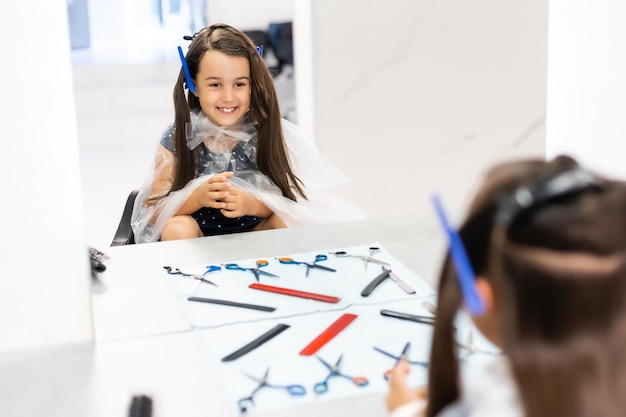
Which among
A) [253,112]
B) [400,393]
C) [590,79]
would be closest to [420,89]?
[590,79]

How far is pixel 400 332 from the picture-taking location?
1035 mm

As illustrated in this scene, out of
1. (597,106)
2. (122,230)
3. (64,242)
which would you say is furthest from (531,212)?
(597,106)

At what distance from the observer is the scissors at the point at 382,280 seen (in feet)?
3.81

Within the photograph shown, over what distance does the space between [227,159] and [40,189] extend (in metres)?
0.77

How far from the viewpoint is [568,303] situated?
568 millimetres

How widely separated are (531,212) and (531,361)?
0.35 feet

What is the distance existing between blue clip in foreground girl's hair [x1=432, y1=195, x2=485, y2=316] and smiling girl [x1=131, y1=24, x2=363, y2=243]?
1.07 m

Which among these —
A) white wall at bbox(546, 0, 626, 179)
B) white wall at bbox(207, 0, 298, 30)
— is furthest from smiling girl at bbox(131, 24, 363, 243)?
white wall at bbox(207, 0, 298, 30)

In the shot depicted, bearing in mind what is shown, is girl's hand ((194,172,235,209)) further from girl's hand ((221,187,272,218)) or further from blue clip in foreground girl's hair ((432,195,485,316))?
blue clip in foreground girl's hair ((432,195,485,316))

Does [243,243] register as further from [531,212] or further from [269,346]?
[531,212]

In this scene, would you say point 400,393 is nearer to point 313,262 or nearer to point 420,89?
point 313,262

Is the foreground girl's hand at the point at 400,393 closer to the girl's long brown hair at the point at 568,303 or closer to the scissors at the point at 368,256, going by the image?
the girl's long brown hair at the point at 568,303

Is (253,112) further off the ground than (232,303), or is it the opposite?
(253,112)

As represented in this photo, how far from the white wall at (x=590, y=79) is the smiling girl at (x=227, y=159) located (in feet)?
4.05
